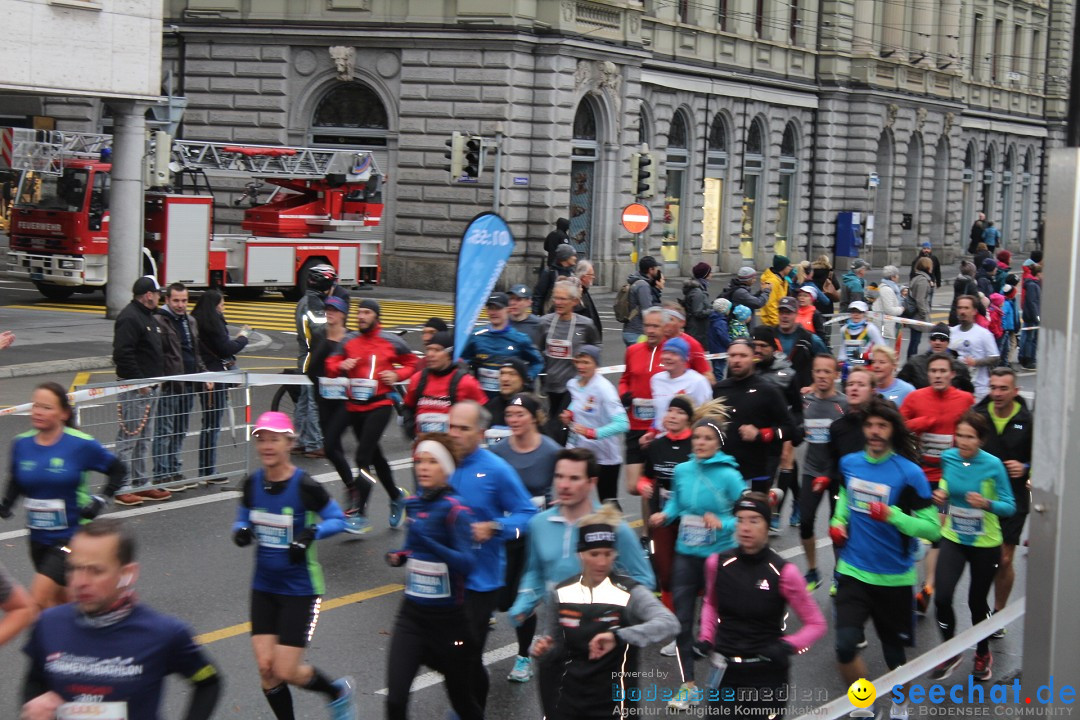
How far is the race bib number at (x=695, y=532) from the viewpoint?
313 inches

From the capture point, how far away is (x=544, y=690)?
237 inches

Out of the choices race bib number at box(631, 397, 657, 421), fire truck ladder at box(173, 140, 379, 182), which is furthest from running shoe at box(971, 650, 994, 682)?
fire truck ladder at box(173, 140, 379, 182)

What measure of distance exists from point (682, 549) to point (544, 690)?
217cm

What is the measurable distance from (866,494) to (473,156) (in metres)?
→ 22.9

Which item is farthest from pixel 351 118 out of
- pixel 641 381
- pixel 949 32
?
pixel 949 32

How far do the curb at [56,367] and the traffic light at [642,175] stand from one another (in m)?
13.9

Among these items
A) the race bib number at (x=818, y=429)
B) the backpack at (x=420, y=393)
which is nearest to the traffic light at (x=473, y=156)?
the backpack at (x=420, y=393)

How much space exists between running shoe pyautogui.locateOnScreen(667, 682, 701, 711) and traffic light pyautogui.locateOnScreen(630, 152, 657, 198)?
2412 cm

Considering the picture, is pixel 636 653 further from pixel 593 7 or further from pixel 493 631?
pixel 593 7

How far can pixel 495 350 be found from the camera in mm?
11555

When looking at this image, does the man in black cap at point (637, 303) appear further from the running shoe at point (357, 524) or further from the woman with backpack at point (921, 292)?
the running shoe at point (357, 524)

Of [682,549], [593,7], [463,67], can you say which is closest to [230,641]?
[682,549]

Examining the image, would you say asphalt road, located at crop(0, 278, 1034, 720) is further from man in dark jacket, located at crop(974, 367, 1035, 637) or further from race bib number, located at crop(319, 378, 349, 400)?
race bib number, located at crop(319, 378, 349, 400)

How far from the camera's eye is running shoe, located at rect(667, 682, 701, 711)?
7805 mm
